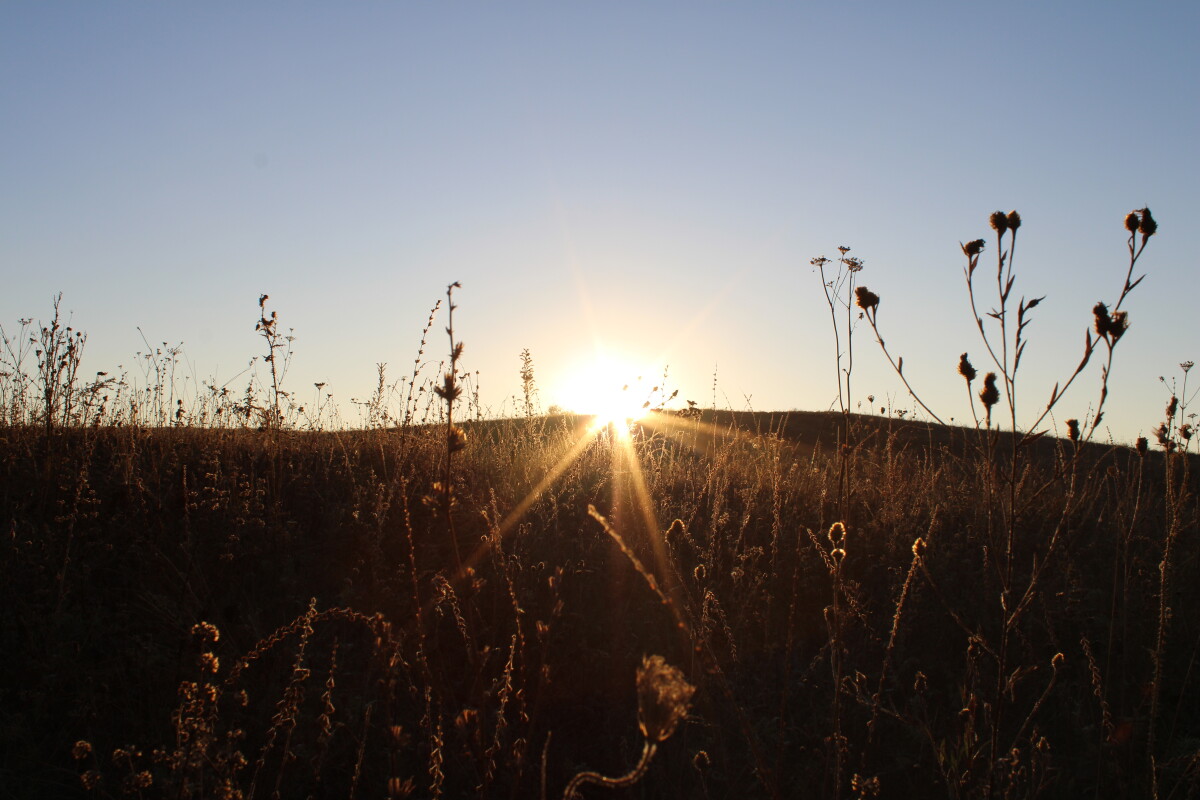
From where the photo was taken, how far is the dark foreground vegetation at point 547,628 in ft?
8.79

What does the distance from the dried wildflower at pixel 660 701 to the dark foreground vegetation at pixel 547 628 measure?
2.30 feet

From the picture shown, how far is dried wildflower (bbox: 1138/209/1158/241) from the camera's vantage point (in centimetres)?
186

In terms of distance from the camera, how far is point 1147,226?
187cm

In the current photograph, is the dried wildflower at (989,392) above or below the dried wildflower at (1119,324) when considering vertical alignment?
below

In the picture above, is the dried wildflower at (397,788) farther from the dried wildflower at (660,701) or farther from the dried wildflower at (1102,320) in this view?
the dried wildflower at (1102,320)

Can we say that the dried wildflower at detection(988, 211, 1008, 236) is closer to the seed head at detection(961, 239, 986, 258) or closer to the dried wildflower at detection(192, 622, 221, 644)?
the seed head at detection(961, 239, 986, 258)

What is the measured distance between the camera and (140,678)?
3.06 metres

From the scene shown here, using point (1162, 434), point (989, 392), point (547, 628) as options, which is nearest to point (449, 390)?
point (547, 628)

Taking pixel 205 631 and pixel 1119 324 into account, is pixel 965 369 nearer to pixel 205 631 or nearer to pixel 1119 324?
pixel 1119 324

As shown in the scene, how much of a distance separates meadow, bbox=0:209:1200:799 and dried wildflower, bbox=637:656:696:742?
664mm

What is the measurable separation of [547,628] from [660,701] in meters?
0.99

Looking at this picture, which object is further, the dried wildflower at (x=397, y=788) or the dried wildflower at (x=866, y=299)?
the dried wildflower at (x=866, y=299)

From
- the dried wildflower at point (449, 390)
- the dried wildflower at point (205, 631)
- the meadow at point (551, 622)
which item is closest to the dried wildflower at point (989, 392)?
the meadow at point (551, 622)

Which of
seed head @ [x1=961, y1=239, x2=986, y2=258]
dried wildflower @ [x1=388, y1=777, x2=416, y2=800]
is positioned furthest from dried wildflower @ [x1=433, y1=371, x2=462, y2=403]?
seed head @ [x1=961, y1=239, x2=986, y2=258]
